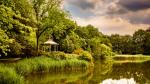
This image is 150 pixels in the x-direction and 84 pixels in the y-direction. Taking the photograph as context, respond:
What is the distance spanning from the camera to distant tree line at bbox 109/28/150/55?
10154 centimetres

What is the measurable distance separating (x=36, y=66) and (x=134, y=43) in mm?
81229

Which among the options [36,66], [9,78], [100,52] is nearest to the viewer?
[9,78]

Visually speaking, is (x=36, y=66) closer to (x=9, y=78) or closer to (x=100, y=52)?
(x=9, y=78)

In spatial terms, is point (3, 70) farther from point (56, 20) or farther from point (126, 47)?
point (126, 47)

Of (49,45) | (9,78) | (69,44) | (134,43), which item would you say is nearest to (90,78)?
(9,78)

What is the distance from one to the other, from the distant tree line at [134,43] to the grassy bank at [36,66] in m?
63.3

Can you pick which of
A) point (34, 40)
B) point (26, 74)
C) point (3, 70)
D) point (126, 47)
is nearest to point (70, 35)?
point (34, 40)

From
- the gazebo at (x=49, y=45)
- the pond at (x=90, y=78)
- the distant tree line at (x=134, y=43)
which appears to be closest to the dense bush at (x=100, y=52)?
the gazebo at (x=49, y=45)

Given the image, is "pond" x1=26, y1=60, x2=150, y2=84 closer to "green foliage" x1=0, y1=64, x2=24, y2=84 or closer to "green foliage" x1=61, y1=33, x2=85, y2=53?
"green foliage" x1=0, y1=64, x2=24, y2=84

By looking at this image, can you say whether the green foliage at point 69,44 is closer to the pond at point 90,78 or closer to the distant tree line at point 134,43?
the pond at point 90,78

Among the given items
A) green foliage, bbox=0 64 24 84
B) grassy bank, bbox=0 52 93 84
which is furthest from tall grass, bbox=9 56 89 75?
green foliage, bbox=0 64 24 84

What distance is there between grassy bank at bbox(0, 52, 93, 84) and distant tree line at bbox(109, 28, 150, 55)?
63285 millimetres

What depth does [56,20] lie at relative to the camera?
41.1 m

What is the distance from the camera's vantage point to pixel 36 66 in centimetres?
2891
